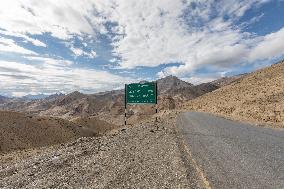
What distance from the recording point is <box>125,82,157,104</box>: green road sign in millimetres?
32875

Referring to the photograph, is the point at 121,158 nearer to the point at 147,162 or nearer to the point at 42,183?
the point at 147,162

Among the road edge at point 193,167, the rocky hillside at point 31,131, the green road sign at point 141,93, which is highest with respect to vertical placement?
the green road sign at point 141,93

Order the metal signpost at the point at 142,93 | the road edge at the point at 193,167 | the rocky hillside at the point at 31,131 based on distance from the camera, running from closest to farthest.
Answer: the road edge at the point at 193,167 < the metal signpost at the point at 142,93 < the rocky hillside at the point at 31,131

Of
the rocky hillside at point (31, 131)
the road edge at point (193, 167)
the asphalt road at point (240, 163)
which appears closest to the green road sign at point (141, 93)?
the asphalt road at point (240, 163)

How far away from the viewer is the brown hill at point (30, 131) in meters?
47.2

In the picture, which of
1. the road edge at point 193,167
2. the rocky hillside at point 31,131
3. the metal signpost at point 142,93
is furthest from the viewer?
the rocky hillside at point 31,131

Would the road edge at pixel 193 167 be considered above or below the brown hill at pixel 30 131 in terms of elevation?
above

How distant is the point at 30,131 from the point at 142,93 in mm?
29425

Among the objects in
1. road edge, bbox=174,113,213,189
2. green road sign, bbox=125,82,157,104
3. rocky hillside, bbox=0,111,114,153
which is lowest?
rocky hillside, bbox=0,111,114,153

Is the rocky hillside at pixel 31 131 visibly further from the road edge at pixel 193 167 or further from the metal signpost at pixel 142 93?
the road edge at pixel 193 167

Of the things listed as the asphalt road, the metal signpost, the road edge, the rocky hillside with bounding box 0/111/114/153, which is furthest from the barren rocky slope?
the rocky hillside with bounding box 0/111/114/153

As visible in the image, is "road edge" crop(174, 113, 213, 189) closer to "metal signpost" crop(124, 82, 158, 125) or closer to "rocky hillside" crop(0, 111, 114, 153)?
"metal signpost" crop(124, 82, 158, 125)

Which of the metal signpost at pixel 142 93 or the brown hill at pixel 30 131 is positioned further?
the brown hill at pixel 30 131

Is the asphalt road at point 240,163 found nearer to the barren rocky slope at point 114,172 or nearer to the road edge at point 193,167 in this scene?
the road edge at point 193,167
